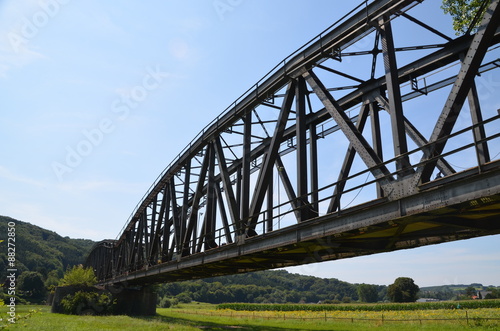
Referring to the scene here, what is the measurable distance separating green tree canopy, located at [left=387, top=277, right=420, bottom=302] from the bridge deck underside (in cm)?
11158

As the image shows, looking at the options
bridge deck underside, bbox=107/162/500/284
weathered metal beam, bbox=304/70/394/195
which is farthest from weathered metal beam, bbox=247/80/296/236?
weathered metal beam, bbox=304/70/394/195

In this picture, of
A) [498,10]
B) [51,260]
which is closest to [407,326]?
[498,10]

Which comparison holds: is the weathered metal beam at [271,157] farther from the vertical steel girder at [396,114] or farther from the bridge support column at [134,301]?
the bridge support column at [134,301]

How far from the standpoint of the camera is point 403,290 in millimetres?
118688

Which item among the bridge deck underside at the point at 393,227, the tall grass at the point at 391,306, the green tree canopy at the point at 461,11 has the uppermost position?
the green tree canopy at the point at 461,11

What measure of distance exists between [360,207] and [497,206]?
348 centimetres

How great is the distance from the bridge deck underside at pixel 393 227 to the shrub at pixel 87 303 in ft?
119

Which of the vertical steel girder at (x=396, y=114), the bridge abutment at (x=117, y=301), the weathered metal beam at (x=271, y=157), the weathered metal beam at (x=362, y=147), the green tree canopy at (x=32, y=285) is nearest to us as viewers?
the vertical steel girder at (x=396, y=114)

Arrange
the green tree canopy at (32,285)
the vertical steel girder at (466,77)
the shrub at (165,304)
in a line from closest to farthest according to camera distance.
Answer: the vertical steel girder at (466,77) → the green tree canopy at (32,285) → the shrub at (165,304)

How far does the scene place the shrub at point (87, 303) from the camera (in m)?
49.8

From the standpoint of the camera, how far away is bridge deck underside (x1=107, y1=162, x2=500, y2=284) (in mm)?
8914

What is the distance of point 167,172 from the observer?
108ft

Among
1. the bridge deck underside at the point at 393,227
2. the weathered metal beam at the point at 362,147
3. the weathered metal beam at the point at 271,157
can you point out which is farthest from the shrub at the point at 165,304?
the weathered metal beam at the point at 362,147

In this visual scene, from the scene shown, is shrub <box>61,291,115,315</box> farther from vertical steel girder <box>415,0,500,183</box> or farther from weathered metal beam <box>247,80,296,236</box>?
vertical steel girder <box>415,0,500,183</box>
